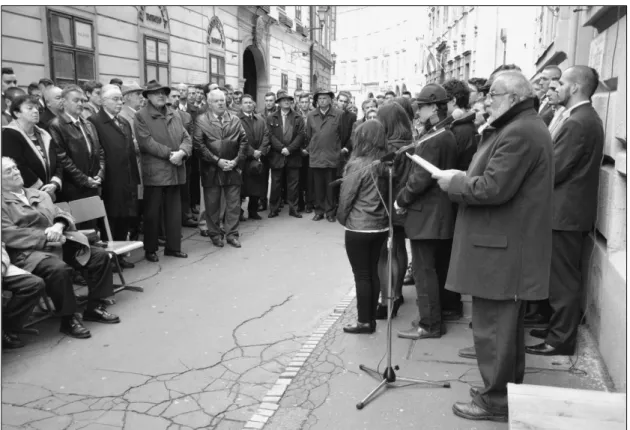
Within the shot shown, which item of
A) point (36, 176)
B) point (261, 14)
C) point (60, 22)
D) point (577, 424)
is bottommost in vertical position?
point (577, 424)

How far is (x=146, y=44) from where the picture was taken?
42.9 feet

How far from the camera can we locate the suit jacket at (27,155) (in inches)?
232

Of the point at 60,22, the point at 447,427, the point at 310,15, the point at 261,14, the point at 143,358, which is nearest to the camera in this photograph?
the point at 447,427

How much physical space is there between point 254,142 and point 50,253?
562cm

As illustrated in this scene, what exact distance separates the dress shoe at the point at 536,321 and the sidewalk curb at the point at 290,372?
5.50 feet

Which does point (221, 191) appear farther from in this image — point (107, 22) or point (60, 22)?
point (107, 22)

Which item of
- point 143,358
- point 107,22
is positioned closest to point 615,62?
point 143,358

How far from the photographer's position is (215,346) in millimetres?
4984

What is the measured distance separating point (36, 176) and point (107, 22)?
6.71m

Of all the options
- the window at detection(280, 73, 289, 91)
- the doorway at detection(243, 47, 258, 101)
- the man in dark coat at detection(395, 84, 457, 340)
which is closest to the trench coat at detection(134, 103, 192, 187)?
the man in dark coat at detection(395, 84, 457, 340)

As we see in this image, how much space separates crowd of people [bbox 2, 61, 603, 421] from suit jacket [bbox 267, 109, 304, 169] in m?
1.87

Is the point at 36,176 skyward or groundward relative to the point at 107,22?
groundward

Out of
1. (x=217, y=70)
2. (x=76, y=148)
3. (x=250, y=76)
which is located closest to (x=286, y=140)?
(x=76, y=148)

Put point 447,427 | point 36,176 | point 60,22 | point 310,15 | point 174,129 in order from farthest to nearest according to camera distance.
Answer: point 310,15 < point 60,22 < point 174,129 < point 36,176 < point 447,427
